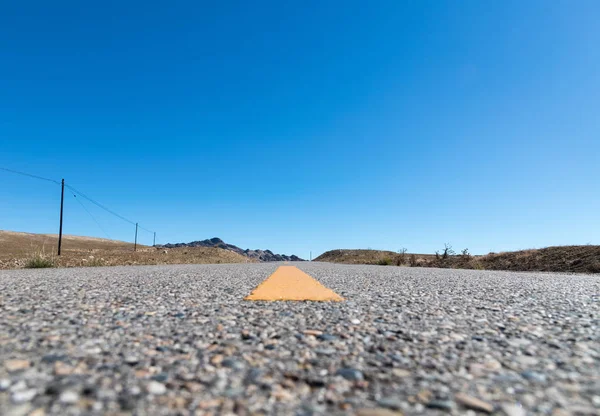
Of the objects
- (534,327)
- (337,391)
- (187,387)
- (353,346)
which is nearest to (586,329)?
(534,327)

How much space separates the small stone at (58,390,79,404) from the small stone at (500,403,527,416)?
4.85 feet

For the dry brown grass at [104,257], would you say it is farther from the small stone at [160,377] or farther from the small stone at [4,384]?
the small stone at [160,377]

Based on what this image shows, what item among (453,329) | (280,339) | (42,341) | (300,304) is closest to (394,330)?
(453,329)

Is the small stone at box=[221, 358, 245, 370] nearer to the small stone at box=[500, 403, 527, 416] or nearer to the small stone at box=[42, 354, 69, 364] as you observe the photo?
the small stone at box=[42, 354, 69, 364]

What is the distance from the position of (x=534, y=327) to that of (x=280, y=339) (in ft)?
5.96

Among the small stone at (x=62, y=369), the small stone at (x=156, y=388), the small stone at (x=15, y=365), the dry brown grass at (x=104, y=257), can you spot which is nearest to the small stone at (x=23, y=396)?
the small stone at (x=62, y=369)

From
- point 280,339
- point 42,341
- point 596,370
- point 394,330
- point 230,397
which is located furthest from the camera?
point 394,330

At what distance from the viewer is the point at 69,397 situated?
113 centimetres

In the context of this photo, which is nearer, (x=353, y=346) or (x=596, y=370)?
(x=596, y=370)

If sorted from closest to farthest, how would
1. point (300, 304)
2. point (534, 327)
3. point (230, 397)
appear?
point (230, 397)
point (534, 327)
point (300, 304)

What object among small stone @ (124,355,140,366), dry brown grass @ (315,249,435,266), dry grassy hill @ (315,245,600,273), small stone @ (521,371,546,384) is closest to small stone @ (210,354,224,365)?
small stone @ (124,355,140,366)

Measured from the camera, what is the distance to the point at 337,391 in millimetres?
1250

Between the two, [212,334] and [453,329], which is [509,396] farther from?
[212,334]

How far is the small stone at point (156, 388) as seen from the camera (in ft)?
3.92
